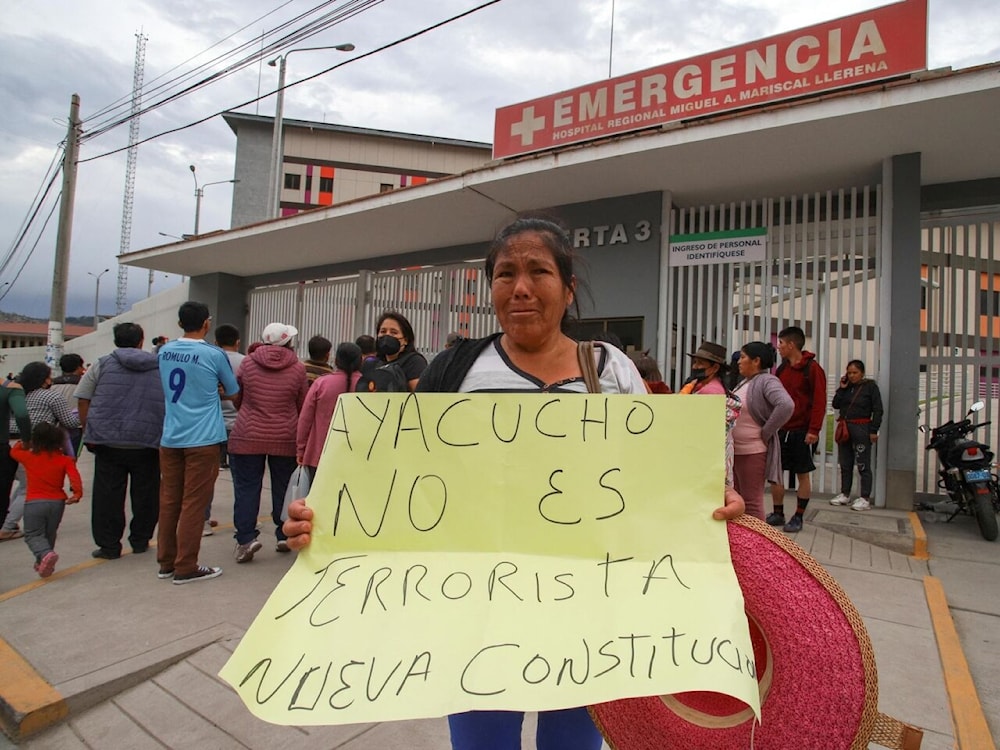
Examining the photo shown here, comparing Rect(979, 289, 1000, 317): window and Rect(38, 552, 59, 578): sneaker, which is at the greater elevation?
Rect(979, 289, 1000, 317): window

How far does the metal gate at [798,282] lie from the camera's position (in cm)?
628

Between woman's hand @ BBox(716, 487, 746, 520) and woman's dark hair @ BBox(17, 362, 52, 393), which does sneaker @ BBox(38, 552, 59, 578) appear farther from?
woman's hand @ BBox(716, 487, 746, 520)

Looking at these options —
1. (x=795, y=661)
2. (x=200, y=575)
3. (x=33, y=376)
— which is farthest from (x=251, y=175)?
(x=795, y=661)

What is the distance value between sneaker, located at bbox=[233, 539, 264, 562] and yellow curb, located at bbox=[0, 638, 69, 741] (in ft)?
5.25

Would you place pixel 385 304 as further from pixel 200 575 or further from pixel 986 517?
pixel 986 517

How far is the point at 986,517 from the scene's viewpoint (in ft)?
16.0

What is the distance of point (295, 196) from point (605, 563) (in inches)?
1515

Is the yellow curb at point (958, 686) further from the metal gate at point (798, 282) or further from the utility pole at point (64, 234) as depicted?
the utility pole at point (64, 234)

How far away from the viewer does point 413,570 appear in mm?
1226

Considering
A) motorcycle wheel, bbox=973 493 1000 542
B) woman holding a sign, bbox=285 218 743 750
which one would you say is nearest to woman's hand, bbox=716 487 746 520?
woman holding a sign, bbox=285 218 743 750

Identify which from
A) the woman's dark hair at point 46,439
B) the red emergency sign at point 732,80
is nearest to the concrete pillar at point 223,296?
the red emergency sign at point 732,80

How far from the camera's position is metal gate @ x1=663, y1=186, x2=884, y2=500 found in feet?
20.6

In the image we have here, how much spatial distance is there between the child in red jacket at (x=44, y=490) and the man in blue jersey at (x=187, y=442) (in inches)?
30.3

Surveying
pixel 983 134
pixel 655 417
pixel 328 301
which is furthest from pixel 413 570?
pixel 328 301
